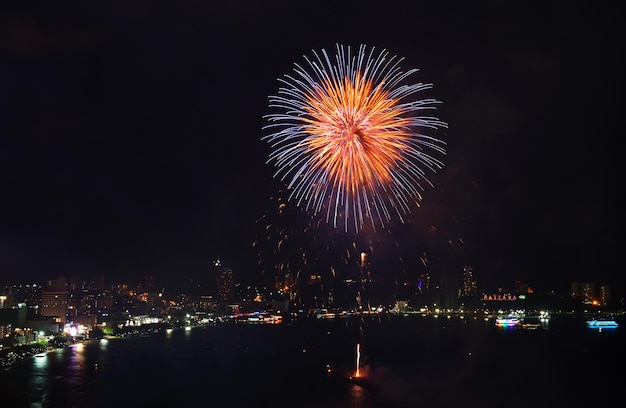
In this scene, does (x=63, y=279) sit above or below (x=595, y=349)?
→ above

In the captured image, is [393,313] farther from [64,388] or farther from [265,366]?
[64,388]

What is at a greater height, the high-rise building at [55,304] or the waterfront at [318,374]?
the high-rise building at [55,304]

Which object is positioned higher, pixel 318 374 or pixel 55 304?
pixel 55 304

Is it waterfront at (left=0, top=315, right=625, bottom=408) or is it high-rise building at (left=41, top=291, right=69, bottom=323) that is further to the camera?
high-rise building at (left=41, top=291, right=69, bottom=323)

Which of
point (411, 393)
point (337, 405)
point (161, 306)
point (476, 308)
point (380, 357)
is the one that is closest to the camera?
point (337, 405)

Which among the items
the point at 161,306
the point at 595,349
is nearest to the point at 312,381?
the point at 595,349

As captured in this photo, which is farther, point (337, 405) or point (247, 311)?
point (247, 311)

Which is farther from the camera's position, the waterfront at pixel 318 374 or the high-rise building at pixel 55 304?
the high-rise building at pixel 55 304

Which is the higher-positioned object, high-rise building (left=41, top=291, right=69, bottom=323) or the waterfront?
high-rise building (left=41, top=291, right=69, bottom=323)
